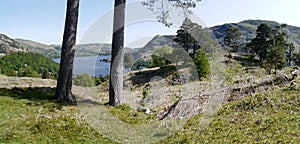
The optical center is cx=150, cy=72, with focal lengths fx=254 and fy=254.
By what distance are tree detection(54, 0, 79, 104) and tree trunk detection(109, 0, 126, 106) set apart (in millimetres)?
1336

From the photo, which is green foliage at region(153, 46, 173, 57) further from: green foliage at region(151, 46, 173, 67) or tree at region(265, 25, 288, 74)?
tree at region(265, 25, 288, 74)

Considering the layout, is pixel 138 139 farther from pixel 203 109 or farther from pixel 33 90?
pixel 33 90

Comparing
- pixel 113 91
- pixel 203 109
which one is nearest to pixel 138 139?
pixel 203 109

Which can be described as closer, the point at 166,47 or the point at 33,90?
the point at 33,90

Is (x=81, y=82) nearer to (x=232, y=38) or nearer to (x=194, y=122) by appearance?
(x=194, y=122)

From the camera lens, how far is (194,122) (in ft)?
21.6

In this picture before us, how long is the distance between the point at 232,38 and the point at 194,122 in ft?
193

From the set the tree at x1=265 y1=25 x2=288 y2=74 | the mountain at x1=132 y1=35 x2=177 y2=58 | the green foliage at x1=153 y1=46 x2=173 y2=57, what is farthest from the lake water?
the tree at x1=265 y1=25 x2=288 y2=74

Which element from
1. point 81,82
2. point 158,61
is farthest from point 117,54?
point 158,61

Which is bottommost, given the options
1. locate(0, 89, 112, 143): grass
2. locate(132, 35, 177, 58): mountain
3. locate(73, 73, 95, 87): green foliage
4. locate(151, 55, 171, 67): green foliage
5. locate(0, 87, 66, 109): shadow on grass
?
locate(73, 73, 95, 87): green foliage

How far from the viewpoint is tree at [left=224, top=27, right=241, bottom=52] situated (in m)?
60.6

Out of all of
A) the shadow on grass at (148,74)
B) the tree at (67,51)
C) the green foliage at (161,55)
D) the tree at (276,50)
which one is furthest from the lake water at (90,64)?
the tree at (276,50)

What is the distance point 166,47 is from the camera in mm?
41219

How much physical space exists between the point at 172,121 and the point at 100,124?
75.4 inches
